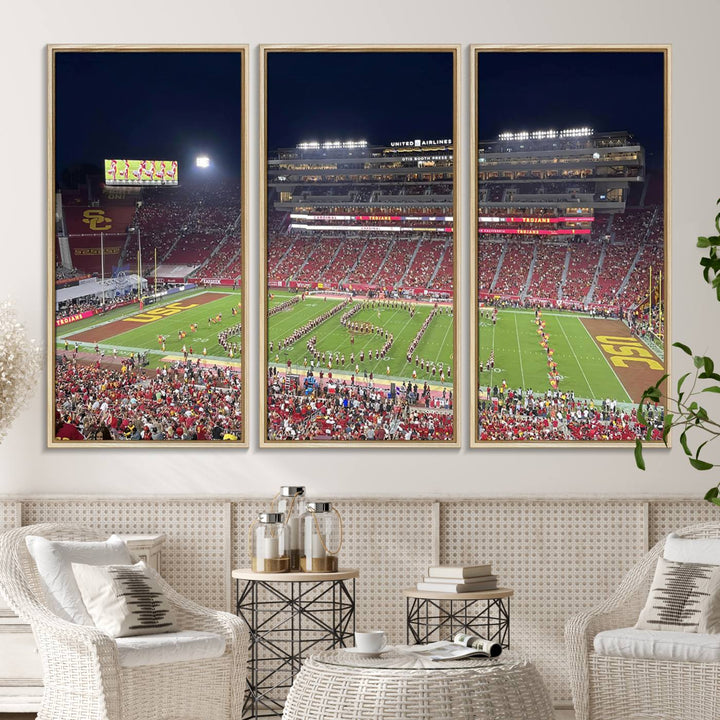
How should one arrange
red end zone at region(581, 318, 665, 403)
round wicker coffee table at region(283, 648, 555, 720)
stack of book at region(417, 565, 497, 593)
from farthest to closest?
1. red end zone at region(581, 318, 665, 403)
2. stack of book at region(417, 565, 497, 593)
3. round wicker coffee table at region(283, 648, 555, 720)

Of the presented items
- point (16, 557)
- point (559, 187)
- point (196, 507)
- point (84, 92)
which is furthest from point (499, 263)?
point (16, 557)

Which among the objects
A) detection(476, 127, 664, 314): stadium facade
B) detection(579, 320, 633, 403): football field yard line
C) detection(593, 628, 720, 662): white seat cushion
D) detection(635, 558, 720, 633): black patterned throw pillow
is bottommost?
detection(593, 628, 720, 662): white seat cushion

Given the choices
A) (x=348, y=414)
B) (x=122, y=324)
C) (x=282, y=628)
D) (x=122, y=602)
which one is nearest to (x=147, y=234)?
(x=122, y=324)

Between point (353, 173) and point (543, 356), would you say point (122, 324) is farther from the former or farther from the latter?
point (543, 356)

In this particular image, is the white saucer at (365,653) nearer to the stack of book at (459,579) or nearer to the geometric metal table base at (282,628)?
the stack of book at (459,579)

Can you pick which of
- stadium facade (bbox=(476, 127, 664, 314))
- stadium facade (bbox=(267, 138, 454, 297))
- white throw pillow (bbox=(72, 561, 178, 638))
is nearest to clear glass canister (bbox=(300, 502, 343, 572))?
white throw pillow (bbox=(72, 561, 178, 638))

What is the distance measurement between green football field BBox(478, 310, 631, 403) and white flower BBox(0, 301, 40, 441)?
2253mm

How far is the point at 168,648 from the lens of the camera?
389cm

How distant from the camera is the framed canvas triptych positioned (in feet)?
16.7

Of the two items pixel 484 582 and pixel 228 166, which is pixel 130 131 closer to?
pixel 228 166

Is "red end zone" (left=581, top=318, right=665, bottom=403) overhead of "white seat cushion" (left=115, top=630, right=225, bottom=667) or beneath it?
overhead

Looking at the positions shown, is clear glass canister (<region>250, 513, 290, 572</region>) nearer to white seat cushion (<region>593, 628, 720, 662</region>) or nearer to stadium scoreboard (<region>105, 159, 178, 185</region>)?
white seat cushion (<region>593, 628, 720, 662</region>)

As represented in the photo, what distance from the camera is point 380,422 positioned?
16.6ft

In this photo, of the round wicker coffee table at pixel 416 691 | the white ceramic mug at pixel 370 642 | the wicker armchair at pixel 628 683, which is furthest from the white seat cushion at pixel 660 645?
the white ceramic mug at pixel 370 642
